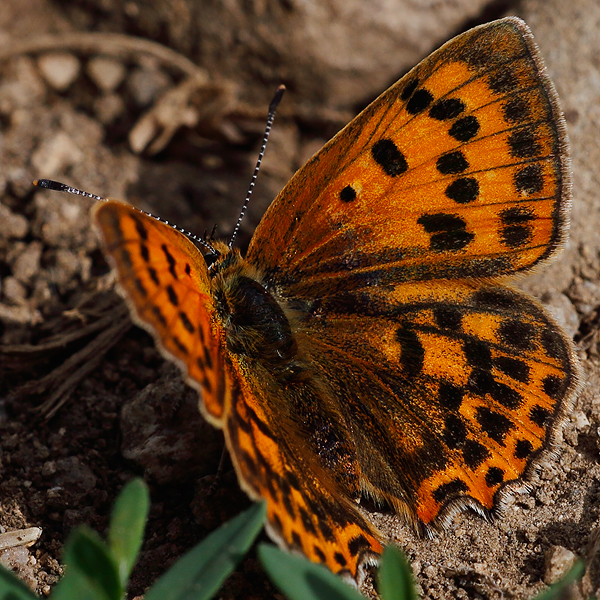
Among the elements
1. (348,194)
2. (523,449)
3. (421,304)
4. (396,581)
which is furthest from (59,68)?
(396,581)

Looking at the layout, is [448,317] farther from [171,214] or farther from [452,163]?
[171,214]

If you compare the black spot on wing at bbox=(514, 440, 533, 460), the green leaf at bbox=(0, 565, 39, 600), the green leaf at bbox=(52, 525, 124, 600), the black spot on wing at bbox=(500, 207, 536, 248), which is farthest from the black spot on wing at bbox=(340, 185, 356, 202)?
the green leaf at bbox=(0, 565, 39, 600)

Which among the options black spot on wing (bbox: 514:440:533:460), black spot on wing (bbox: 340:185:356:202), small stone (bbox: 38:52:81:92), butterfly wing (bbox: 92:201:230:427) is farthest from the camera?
small stone (bbox: 38:52:81:92)

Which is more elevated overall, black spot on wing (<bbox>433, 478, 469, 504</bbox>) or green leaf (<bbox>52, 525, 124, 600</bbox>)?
black spot on wing (<bbox>433, 478, 469, 504</bbox>)

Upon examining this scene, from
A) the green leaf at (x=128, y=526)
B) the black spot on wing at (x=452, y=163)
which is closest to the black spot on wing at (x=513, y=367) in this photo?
the black spot on wing at (x=452, y=163)

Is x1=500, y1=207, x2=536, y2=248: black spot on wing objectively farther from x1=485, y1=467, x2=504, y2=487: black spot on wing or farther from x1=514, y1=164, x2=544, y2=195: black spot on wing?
x1=485, y1=467, x2=504, y2=487: black spot on wing

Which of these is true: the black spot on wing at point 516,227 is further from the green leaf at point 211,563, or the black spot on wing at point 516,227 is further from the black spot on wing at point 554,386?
the green leaf at point 211,563
